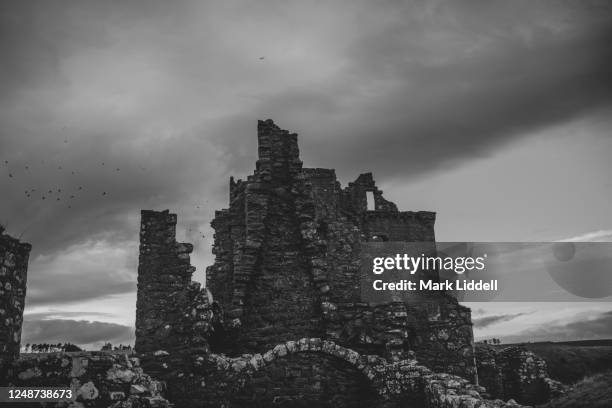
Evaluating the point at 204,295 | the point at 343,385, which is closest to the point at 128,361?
the point at 204,295

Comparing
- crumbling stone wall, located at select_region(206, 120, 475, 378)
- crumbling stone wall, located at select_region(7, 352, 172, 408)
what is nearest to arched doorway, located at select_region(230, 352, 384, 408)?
crumbling stone wall, located at select_region(206, 120, 475, 378)

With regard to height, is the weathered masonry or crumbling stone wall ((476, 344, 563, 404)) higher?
the weathered masonry

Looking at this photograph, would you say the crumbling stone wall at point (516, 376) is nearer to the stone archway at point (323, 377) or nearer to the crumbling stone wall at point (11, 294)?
the stone archway at point (323, 377)

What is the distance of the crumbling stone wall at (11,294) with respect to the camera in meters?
7.04

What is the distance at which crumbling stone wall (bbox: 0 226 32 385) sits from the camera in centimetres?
704

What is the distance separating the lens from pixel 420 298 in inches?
1312

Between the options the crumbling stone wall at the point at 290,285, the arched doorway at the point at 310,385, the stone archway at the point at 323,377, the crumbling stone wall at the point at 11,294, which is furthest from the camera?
the crumbling stone wall at the point at 290,285

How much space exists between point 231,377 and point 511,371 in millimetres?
16446

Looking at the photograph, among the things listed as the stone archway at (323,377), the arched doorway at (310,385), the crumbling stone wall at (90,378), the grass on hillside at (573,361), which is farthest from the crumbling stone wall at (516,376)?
the crumbling stone wall at (90,378)

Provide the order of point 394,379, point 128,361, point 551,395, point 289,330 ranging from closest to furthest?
point 128,361, point 394,379, point 289,330, point 551,395

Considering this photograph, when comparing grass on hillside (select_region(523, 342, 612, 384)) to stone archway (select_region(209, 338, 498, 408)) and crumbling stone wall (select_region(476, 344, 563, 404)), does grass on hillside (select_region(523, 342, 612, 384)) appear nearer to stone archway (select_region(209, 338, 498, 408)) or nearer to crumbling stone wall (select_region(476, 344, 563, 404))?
crumbling stone wall (select_region(476, 344, 563, 404))

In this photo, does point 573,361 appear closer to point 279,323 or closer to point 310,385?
point 279,323

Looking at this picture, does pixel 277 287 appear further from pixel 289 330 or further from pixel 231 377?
pixel 231 377

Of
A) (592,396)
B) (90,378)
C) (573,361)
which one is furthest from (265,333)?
(573,361)
